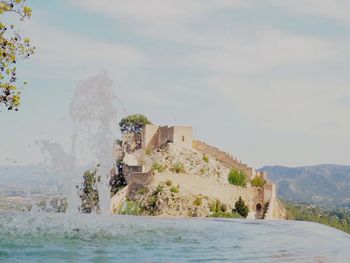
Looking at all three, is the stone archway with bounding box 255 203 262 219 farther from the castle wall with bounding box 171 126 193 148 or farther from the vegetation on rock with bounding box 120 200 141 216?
the vegetation on rock with bounding box 120 200 141 216

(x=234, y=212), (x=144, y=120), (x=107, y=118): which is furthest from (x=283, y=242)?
(x=144, y=120)

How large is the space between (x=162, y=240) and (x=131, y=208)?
36677 mm

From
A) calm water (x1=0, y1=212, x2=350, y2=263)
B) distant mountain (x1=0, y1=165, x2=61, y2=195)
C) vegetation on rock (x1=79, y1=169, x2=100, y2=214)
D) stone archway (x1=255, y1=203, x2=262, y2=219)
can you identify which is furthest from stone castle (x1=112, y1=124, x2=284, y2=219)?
calm water (x1=0, y1=212, x2=350, y2=263)

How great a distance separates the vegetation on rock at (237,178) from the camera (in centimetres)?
7139

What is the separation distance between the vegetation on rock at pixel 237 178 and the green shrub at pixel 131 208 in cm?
1675

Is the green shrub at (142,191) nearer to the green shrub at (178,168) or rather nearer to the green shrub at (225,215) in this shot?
the green shrub at (225,215)

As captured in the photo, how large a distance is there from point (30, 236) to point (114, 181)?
4948cm

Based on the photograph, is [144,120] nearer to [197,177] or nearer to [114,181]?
[114,181]

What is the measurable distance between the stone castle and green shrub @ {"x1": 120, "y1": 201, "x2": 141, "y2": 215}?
1.49 metres

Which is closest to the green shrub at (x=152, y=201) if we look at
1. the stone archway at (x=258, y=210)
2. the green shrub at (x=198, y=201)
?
the green shrub at (x=198, y=201)

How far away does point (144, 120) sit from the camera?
94.8 m

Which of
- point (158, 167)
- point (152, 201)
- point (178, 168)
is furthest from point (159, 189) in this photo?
point (178, 168)

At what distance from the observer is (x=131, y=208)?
55156mm

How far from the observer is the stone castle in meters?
60.8
